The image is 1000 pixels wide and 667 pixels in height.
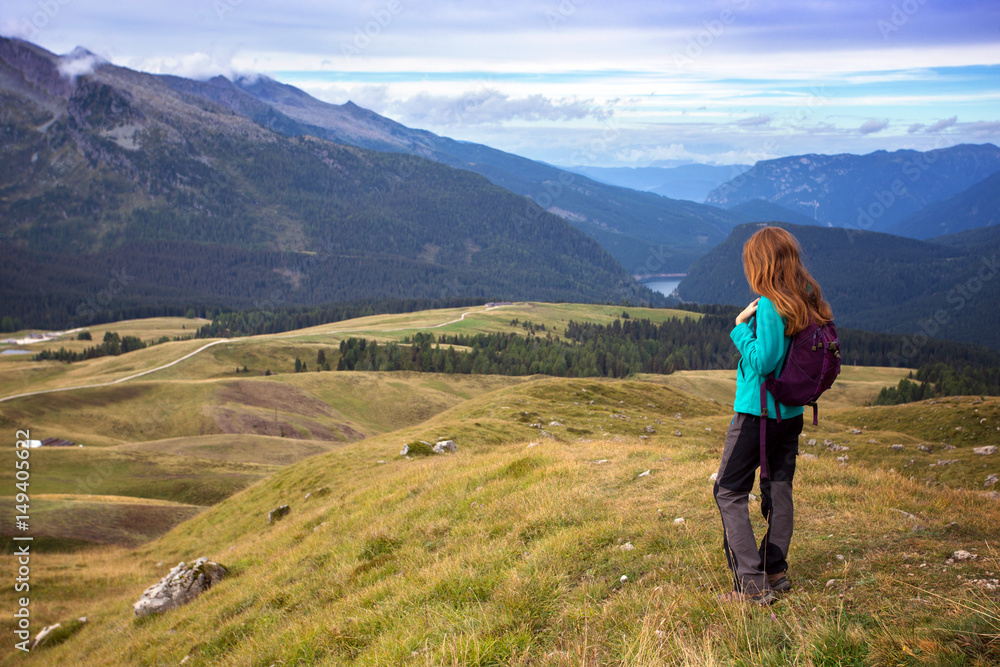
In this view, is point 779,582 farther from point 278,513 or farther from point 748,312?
point 278,513

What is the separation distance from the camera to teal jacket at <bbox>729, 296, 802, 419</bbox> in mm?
6828

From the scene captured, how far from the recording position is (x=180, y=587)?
14945 millimetres

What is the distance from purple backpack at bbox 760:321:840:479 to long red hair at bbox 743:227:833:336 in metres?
0.16

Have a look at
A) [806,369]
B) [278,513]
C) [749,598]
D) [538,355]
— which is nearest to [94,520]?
[278,513]

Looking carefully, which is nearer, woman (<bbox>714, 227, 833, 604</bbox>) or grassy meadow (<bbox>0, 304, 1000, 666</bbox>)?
grassy meadow (<bbox>0, 304, 1000, 666</bbox>)

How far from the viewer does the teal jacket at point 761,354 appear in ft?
22.4

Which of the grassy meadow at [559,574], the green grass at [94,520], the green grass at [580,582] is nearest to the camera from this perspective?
the green grass at [580,582]

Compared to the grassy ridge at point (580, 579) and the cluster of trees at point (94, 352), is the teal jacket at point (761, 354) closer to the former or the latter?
the grassy ridge at point (580, 579)

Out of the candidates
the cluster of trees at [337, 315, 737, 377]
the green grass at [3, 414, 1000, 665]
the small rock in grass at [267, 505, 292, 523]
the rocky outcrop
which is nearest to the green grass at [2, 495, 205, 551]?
the small rock in grass at [267, 505, 292, 523]

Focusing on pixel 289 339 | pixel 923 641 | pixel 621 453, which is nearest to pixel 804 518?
pixel 923 641

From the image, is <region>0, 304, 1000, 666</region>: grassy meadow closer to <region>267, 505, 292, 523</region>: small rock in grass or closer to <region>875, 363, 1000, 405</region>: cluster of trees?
<region>267, 505, 292, 523</region>: small rock in grass

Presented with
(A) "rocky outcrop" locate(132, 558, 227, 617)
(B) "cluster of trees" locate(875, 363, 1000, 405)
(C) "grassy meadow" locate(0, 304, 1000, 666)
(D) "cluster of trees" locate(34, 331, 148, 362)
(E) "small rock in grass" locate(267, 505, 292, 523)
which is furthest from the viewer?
(D) "cluster of trees" locate(34, 331, 148, 362)

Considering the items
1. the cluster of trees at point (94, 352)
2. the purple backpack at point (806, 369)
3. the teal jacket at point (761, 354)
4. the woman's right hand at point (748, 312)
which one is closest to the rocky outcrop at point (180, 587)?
the teal jacket at point (761, 354)

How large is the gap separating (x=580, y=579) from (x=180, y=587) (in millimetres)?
12310
